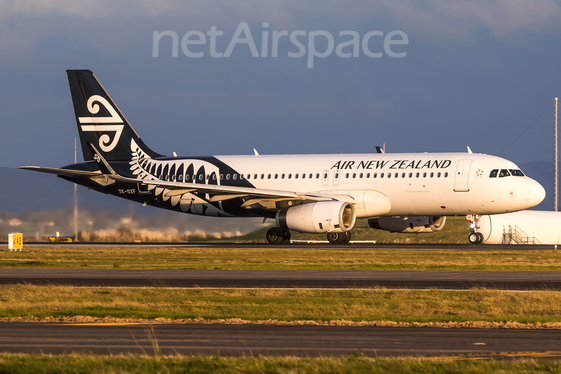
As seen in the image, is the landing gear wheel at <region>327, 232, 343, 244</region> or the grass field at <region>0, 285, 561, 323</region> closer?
the grass field at <region>0, 285, 561, 323</region>

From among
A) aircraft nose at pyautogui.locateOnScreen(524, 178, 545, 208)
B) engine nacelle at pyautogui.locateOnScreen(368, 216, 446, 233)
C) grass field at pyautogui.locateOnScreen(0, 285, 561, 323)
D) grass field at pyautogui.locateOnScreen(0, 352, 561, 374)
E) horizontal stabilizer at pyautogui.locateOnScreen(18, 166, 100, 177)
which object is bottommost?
grass field at pyautogui.locateOnScreen(0, 285, 561, 323)

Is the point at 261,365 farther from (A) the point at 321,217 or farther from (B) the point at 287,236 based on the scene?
(B) the point at 287,236

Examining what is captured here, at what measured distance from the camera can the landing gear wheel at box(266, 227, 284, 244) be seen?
47.8 m

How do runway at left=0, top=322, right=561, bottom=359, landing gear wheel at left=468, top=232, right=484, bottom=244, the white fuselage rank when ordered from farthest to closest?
landing gear wheel at left=468, top=232, right=484, bottom=244 < the white fuselage < runway at left=0, top=322, right=561, bottom=359

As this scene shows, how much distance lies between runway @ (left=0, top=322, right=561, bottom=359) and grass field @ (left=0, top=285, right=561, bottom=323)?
160 centimetres

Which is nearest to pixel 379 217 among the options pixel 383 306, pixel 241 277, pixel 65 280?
pixel 241 277

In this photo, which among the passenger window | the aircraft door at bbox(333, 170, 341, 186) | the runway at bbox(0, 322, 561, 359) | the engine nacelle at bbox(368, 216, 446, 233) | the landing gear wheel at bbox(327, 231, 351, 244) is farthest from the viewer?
the landing gear wheel at bbox(327, 231, 351, 244)

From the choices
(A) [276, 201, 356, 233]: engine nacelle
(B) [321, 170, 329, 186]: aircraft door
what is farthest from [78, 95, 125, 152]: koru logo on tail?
(B) [321, 170, 329, 186]: aircraft door

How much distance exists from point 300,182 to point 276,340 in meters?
33.7

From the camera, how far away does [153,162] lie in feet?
169

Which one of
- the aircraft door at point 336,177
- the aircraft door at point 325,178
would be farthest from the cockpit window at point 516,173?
the aircraft door at point 325,178

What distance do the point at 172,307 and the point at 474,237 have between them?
107 ft

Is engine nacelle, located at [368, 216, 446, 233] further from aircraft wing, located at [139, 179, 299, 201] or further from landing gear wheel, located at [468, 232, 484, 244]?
aircraft wing, located at [139, 179, 299, 201]

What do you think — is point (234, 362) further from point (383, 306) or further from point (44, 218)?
point (44, 218)
